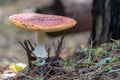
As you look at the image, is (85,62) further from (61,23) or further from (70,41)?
(70,41)

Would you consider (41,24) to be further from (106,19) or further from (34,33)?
(34,33)

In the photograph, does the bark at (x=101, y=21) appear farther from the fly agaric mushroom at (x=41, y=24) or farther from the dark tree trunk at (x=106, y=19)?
the fly agaric mushroom at (x=41, y=24)

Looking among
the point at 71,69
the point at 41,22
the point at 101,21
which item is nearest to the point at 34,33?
the point at 101,21

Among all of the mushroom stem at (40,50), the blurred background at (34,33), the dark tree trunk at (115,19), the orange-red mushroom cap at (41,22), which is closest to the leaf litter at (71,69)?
the mushroom stem at (40,50)

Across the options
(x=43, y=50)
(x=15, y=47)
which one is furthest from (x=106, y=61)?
(x=15, y=47)

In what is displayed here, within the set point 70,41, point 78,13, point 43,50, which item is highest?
point 43,50

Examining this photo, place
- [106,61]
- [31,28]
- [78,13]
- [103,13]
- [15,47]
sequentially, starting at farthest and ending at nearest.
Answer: [15,47] < [78,13] < [103,13] < [106,61] < [31,28]
